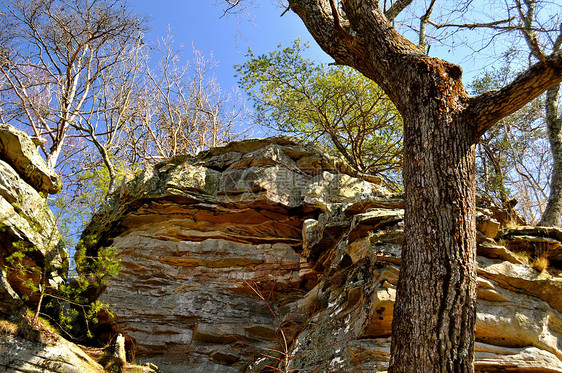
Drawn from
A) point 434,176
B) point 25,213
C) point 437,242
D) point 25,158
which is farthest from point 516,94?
point 25,158

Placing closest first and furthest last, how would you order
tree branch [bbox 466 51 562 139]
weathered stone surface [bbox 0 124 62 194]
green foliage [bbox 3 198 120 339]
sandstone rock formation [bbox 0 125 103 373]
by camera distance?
tree branch [bbox 466 51 562 139]
sandstone rock formation [bbox 0 125 103 373]
green foliage [bbox 3 198 120 339]
weathered stone surface [bbox 0 124 62 194]

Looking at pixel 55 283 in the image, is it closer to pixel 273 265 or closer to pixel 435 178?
pixel 273 265

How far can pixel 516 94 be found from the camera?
14.0ft

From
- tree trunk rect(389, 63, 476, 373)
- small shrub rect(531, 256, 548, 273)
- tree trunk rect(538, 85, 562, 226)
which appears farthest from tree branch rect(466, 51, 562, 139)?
tree trunk rect(538, 85, 562, 226)

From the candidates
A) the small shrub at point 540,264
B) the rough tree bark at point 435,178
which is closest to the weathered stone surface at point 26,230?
the rough tree bark at point 435,178

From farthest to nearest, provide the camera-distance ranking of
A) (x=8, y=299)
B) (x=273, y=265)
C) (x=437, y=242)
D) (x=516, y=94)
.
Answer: (x=273, y=265) → (x=8, y=299) → (x=516, y=94) → (x=437, y=242)

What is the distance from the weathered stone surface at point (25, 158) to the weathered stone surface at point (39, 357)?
372 centimetres

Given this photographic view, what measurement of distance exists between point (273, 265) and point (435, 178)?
6.16 metres

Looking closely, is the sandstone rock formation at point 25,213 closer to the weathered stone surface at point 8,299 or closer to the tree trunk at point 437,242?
the weathered stone surface at point 8,299

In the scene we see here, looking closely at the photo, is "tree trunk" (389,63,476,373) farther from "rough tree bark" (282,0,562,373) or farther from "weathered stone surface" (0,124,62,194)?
"weathered stone surface" (0,124,62,194)

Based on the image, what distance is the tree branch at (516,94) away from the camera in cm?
414

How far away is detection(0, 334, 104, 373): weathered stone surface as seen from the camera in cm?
707

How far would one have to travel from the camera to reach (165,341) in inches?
350

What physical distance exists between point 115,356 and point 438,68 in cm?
747
